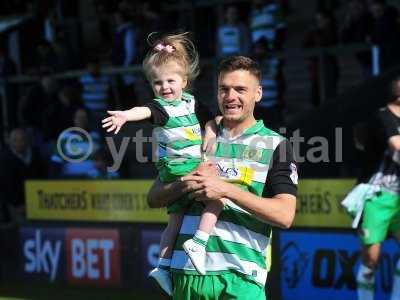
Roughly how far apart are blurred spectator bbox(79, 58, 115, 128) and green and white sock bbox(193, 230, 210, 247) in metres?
9.22

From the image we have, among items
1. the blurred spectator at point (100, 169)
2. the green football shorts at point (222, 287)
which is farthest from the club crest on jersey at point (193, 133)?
the blurred spectator at point (100, 169)

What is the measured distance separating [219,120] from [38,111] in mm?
9539

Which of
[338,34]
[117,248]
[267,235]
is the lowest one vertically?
[117,248]

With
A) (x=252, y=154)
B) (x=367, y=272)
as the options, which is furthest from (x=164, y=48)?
(x=367, y=272)

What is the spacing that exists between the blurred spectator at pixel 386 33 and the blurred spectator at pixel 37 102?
4674 millimetres

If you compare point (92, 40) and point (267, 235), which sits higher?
point (92, 40)

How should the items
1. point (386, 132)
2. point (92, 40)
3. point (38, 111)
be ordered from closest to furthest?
point (386, 132) → point (38, 111) → point (92, 40)

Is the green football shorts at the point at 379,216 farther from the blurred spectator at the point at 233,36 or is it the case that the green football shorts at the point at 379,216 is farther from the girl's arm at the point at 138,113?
the blurred spectator at the point at 233,36

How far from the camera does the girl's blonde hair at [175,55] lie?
16.5ft

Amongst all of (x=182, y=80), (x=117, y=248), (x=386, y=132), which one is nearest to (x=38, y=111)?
(x=117, y=248)

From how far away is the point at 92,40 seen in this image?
54.7 ft

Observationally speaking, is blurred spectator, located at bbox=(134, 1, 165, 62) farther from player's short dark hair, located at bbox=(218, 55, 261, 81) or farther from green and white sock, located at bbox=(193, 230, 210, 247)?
green and white sock, located at bbox=(193, 230, 210, 247)

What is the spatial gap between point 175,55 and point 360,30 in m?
7.14

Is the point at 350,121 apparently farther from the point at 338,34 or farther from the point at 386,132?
the point at 386,132
